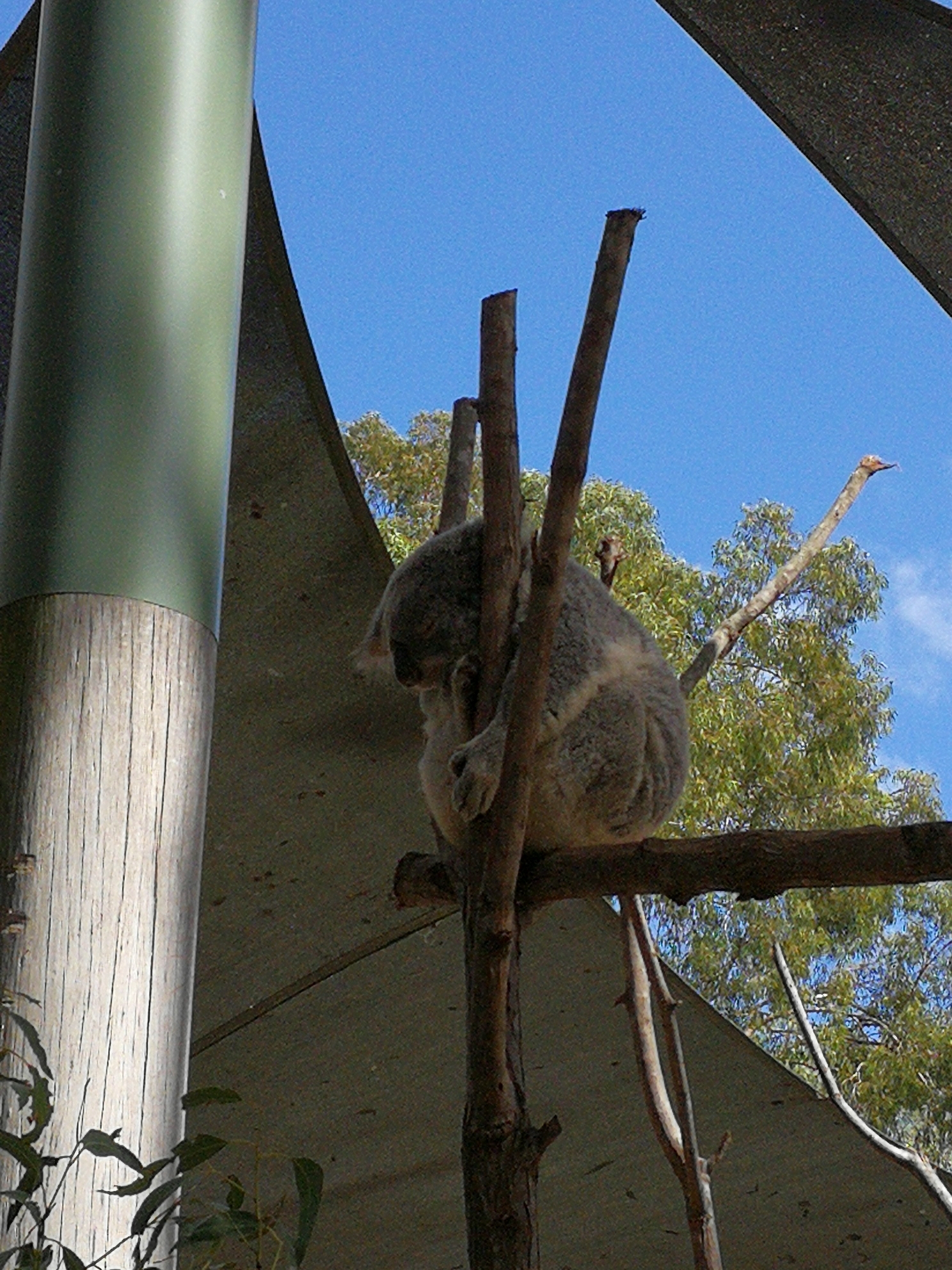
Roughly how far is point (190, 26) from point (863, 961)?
29.0 feet

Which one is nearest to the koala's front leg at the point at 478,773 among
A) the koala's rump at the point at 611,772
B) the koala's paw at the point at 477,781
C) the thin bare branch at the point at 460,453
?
the koala's paw at the point at 477,781

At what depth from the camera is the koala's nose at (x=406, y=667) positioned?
2596 millimetres

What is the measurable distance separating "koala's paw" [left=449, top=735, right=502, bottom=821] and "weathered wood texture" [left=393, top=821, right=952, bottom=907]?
10cm

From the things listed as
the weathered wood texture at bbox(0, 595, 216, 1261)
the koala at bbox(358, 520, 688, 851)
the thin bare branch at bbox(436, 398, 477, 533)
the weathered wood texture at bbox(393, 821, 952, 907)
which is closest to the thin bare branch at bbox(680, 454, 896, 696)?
the koala at bbox(358, 520, 688, 851)

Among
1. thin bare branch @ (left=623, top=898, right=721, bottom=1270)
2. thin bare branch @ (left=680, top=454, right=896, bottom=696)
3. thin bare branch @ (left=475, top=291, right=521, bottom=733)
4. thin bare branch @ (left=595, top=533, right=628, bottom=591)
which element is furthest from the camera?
thin bare branch @ (left=680, top=454, right=896, bottom=696)

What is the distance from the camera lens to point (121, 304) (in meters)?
1.68

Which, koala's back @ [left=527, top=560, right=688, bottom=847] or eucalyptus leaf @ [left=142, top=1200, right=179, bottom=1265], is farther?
koala's back @ [left=527, top=560, right=688, bottom=847]

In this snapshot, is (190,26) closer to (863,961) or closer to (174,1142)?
(174,1142)

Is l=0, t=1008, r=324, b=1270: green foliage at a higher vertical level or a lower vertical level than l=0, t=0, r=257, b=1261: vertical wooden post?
lower

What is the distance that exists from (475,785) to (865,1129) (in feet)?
3.03

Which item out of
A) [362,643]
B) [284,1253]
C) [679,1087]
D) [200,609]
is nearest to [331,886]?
[362,643]

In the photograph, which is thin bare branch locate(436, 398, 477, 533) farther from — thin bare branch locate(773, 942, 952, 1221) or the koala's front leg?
thin bare branch locate(773, 942, 952, 1221)

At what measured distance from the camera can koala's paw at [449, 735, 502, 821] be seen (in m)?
1.96

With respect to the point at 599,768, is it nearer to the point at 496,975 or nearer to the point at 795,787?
the point at 496,975
